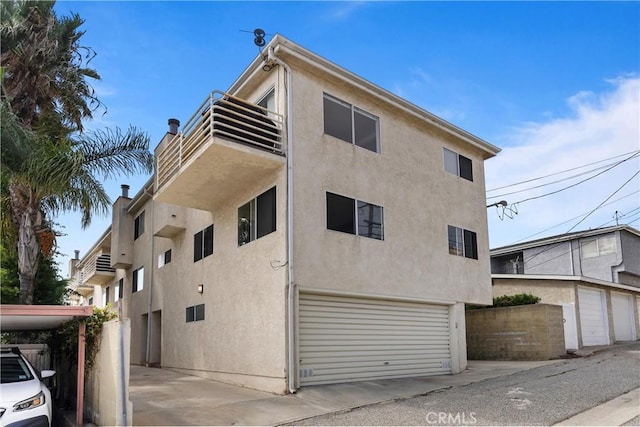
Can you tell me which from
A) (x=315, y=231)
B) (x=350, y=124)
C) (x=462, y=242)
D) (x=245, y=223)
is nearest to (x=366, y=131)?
(x=350, y=124)

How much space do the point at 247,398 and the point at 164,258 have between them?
981 cm

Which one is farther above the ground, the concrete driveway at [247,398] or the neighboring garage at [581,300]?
the neighboring garage at [581,300]

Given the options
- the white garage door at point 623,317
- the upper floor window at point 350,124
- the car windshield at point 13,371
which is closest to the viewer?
the car windshield at point 13,371

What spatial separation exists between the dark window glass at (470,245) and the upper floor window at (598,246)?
14.4m

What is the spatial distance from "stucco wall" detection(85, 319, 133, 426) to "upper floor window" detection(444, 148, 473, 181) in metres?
12.0

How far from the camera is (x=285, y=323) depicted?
11.0 m

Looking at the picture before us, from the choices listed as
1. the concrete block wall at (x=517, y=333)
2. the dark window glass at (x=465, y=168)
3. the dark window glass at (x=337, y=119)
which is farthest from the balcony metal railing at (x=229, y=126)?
the concrete block wall at (x=517, y=333)

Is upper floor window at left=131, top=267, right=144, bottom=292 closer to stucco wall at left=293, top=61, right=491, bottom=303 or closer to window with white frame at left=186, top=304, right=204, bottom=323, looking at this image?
window with white frame at left=186, top=304, right=204, bottom=323

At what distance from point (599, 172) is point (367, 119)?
413 inches

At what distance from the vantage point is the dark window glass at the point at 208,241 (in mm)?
15250

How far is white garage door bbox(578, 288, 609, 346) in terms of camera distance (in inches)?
807

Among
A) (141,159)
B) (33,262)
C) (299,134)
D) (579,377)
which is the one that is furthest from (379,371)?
(33,262)

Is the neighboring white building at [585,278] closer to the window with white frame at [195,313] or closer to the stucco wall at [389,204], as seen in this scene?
the stucco wall at [389,204]

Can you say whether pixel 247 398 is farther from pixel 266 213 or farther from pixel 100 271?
pixel 100 271
